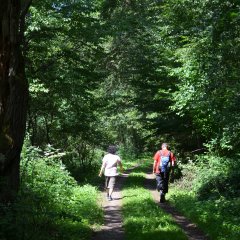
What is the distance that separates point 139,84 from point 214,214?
1192cm

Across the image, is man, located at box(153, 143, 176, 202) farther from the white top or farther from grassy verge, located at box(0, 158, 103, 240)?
grassy verge, located at box(0, 158, 103, 240)

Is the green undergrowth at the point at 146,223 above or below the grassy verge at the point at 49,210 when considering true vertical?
below

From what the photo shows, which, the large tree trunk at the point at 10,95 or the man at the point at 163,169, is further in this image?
the man at the point at 163,169

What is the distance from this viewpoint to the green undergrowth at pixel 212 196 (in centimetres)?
991

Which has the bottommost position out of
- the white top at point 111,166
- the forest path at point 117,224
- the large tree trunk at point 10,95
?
the forest path at point 117,224

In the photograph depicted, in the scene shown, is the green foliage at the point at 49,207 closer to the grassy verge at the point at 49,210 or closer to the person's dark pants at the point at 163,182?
the grassy verge at the point at 49,210

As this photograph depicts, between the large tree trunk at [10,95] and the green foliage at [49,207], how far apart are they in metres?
0.47

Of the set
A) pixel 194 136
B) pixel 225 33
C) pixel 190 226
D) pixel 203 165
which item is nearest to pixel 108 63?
pixel 194 136

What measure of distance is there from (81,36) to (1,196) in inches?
462

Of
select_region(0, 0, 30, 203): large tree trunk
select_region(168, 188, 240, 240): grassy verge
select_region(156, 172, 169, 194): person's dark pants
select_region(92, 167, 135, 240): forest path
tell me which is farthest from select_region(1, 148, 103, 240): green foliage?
select_region(168, 188, 240, 240): grassy verge

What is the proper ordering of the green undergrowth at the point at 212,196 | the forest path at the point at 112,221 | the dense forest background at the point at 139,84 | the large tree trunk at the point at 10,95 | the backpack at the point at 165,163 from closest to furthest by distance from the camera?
the large tree trunk at the point at 10,95, the forest path at the point at 112,221, the green undergrowth at the point at 212,196, the dense forest background at the point at 139,84, the backpack at the point at 165,163

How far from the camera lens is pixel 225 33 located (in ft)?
39.3

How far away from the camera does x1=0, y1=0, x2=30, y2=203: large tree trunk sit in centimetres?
594

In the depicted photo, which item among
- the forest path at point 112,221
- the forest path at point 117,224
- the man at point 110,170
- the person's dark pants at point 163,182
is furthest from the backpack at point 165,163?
the forest path at point 112,221
